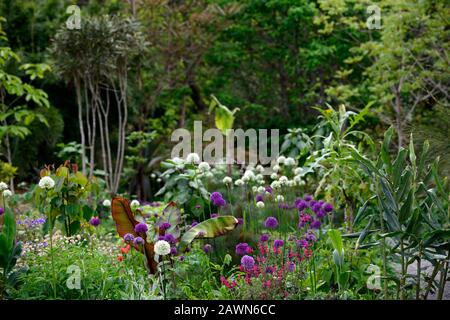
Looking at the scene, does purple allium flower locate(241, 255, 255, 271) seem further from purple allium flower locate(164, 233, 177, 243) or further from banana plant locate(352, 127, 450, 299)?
banana plant locate(352, 127, 450, 299)

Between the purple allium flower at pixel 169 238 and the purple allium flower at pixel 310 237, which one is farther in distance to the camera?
the purple allium flower at pixel 310 237

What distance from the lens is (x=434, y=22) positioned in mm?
7984

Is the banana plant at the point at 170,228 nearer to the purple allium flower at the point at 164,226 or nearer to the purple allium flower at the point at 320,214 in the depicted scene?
the purple allium flower at the point at 164,226

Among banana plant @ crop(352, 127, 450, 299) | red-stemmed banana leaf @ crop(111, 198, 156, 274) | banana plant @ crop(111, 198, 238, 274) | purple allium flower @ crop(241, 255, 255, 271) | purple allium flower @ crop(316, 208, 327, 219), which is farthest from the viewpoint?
purple allium flower @ crop(316, 208, 327, 219)

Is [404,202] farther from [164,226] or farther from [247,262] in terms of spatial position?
[164,226]

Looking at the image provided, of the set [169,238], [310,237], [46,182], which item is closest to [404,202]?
[310,237]

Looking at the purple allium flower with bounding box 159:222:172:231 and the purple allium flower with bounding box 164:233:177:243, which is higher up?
the purple allium flower with bounding box 159:222:172:231

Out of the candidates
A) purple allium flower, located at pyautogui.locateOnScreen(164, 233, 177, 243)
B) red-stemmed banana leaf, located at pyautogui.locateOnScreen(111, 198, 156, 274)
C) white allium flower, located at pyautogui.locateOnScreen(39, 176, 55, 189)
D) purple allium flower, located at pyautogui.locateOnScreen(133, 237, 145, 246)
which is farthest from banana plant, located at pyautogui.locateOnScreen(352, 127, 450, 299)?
white allium flower, located at pyautogui.locateOnScreen(39, 176, 55, 189)

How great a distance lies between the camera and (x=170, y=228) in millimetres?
3988

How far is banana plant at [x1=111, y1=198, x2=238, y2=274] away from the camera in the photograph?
3959 millimetres

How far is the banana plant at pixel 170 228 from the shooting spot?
3.96m

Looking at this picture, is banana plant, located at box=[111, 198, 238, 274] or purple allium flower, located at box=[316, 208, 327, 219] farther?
purple allium flower, located at box=[316, 208, 327, 219]

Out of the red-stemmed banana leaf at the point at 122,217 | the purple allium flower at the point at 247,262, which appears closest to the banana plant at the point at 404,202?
the purple allium flower at the point at 247,262

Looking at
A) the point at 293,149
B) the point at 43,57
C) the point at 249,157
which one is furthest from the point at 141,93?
the point at 293,149
